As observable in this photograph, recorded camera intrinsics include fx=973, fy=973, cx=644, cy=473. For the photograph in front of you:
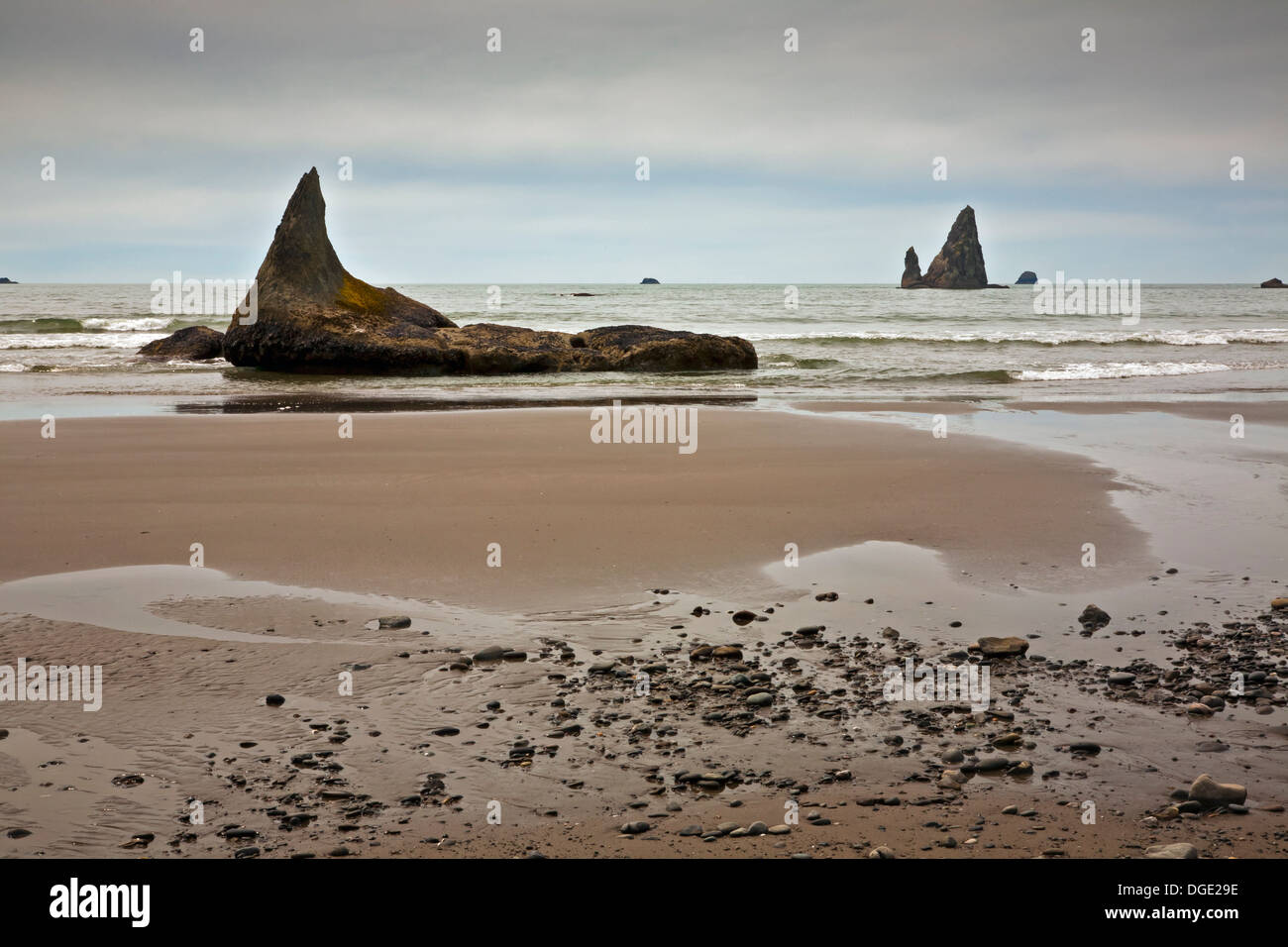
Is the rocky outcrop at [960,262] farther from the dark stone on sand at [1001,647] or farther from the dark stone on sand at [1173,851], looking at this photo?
the dark stone on sand at [1173,851]

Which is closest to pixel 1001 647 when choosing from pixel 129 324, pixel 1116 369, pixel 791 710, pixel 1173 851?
pixel 791 710

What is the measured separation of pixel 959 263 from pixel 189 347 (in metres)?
109

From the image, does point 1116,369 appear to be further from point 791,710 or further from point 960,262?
point 960,262

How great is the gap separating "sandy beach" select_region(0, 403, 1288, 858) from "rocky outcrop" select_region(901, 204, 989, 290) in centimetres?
11610

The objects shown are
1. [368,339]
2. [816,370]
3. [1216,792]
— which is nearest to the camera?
[1216,792]

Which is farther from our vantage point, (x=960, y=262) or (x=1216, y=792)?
(x=960, y=262)

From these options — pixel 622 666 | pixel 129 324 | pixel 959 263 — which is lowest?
pixel 622 666

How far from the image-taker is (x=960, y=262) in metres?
118

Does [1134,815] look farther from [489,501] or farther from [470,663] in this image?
[489,501]

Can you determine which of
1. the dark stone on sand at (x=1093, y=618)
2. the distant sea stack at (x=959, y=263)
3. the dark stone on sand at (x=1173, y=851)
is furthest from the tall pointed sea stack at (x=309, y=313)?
the distant sea stack at (x=959, y=263)

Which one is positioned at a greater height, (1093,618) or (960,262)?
(960,262)

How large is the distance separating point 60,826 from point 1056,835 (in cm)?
321

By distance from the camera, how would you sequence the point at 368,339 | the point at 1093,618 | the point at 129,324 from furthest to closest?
the point at 129,324 < the point at 368,339 < the point at 1093,618
